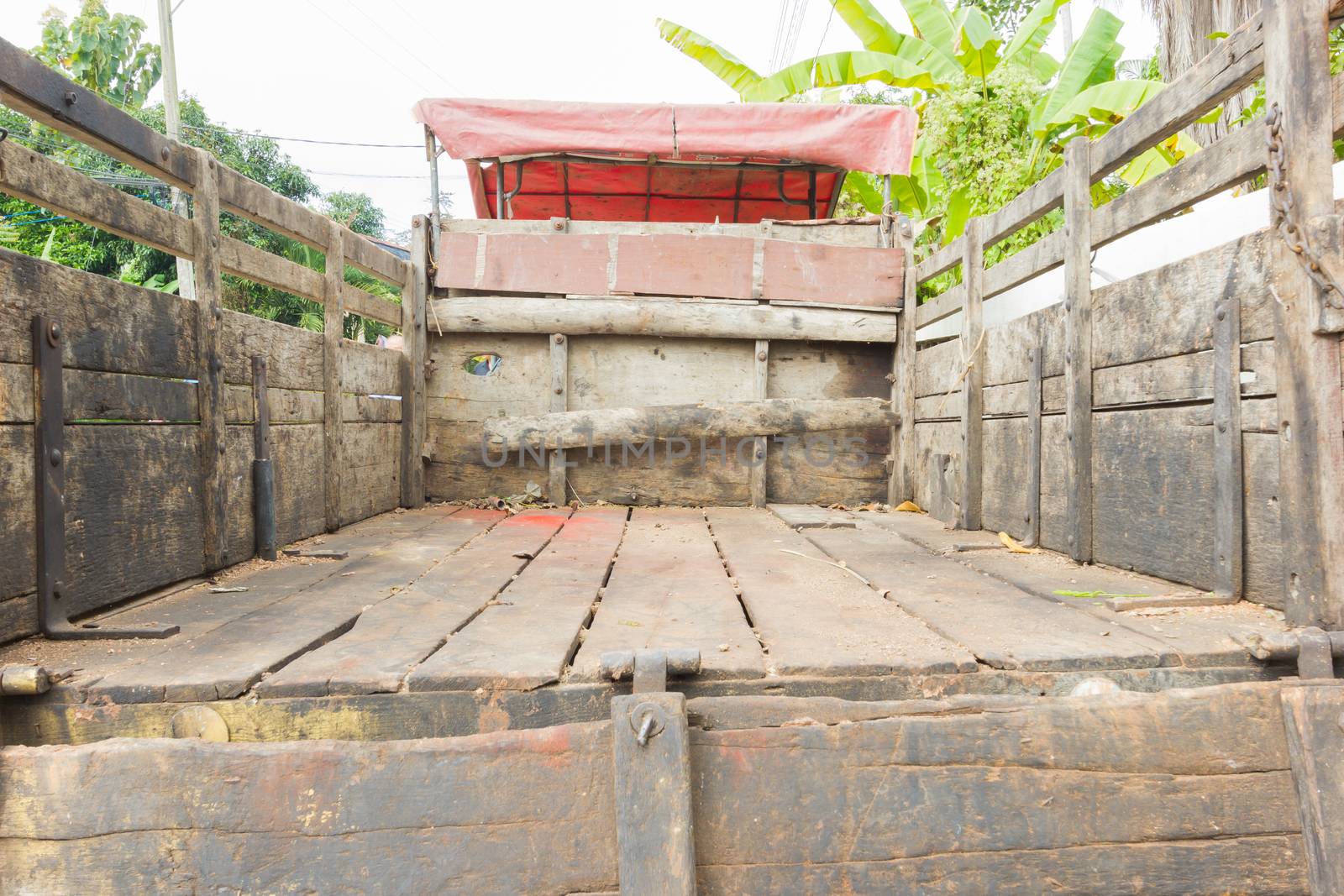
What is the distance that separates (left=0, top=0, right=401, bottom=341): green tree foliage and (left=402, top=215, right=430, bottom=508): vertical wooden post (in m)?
8.99

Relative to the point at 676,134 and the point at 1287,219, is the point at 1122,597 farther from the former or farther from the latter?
the point at 676,134

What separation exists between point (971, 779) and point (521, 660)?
96 centimetres

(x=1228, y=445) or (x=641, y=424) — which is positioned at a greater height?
Result: (x=641, y=424)

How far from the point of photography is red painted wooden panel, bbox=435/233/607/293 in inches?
197

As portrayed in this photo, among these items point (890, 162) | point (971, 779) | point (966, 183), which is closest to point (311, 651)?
point (971, 779)

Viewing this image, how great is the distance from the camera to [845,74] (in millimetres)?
7645

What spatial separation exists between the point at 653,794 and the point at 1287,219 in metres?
2.05

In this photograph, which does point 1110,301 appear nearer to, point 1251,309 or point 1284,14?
point 1251,309

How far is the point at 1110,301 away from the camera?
279 centimetres

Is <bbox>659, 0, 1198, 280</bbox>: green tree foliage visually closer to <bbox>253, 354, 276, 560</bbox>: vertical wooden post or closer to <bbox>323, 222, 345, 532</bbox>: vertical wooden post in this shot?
<bbox>323, 222, 345, 532</bbox>: vertical wooden post

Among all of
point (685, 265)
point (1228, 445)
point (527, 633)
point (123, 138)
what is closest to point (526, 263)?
point (685, 265)

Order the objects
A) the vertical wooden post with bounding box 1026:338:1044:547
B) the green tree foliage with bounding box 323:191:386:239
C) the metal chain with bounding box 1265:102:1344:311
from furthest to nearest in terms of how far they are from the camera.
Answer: the green tree foliage with bounding box 323:191:386:239, the vertical wooden post with bounding box 1026:338:1044:547, the metal chain with bounding box 1265:102:1344:311

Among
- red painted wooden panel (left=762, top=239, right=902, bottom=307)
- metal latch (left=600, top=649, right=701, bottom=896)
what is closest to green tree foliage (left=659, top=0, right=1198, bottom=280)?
red painted wooden panel (left=762, top=239, right=902, bottom=307)

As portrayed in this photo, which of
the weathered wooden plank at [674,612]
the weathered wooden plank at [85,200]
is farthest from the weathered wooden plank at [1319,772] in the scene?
the weathered wooden plank at [85,200]
